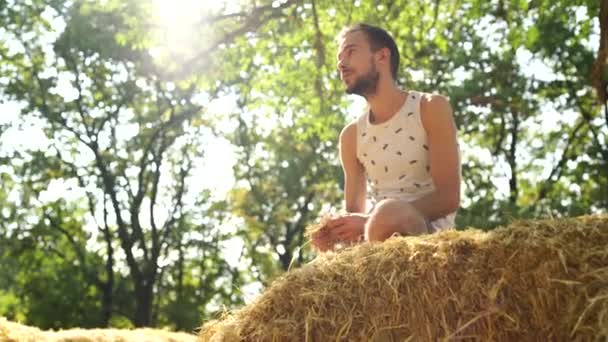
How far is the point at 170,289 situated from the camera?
1383 inches

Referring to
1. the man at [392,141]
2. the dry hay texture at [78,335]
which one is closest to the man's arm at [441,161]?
the man at [392,141]

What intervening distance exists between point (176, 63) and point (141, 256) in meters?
20.9

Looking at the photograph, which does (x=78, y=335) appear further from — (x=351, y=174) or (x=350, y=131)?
(x=350, y=131)

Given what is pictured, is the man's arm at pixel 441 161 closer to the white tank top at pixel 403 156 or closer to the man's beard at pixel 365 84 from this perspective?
the white tank top at pixel 403 156

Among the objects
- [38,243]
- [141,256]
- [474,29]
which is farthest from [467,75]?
[38,243]

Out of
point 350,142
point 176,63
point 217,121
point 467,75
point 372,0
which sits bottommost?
point 350,142

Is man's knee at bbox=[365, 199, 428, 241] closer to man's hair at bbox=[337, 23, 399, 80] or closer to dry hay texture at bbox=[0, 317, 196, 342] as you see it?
man's hair at bbox=[337, 23, 399, 80]

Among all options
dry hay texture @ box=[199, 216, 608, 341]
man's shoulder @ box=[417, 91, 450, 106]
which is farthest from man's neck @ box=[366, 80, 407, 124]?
dry hay texture @ box=[199, 216, 608, 341]

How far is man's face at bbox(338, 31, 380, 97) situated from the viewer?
456 cm

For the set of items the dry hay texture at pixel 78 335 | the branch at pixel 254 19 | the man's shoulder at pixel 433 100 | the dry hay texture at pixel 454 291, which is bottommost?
the dry hay texture at pixel 454 291

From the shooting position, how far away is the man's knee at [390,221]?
152 inches

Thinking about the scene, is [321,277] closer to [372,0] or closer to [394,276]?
[394,276]

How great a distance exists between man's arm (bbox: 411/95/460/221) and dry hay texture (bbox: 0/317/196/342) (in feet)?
9.12

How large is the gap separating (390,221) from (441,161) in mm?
644
